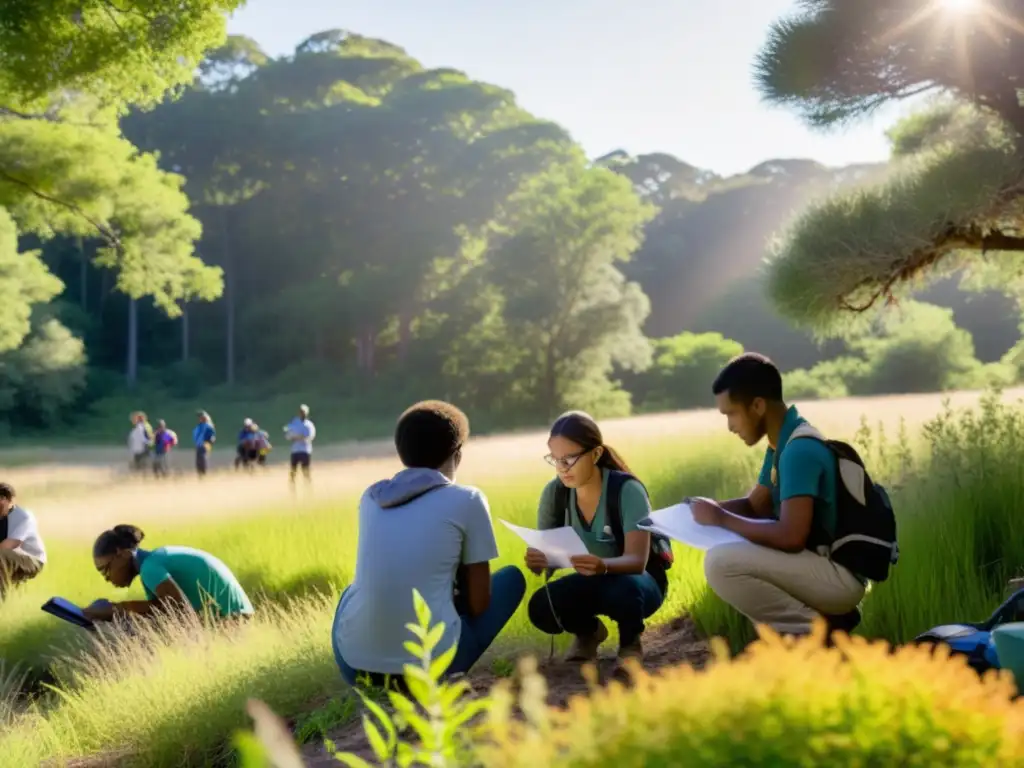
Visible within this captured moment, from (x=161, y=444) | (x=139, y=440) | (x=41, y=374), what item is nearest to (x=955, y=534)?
(x=161, y=444)

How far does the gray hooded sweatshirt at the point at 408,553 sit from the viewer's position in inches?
143

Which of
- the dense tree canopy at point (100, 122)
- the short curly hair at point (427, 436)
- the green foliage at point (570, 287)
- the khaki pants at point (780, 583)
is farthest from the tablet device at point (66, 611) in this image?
the green foliage at point (570, 287)

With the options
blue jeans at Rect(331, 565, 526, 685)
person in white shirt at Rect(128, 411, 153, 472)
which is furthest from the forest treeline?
blue jeans at Rect(331, 565, 526, 685)

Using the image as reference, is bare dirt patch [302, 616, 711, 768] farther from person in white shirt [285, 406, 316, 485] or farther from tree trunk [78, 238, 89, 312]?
tree trunk [78, 238, 89, 312]

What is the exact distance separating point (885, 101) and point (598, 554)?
6095 mm

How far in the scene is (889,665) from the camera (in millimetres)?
1688

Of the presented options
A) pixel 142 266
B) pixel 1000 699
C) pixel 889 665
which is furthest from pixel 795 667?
pixel 142 266

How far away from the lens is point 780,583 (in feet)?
11.8

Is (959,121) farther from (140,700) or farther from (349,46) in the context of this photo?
(349,46)

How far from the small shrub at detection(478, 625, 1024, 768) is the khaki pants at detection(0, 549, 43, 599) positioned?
22.5 feet

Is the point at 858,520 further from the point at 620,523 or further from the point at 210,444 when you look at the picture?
the point at 210,444

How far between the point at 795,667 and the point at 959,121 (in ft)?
34.9

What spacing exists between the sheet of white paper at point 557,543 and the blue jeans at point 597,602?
0.14 metres

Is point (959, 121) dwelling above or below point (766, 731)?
above
